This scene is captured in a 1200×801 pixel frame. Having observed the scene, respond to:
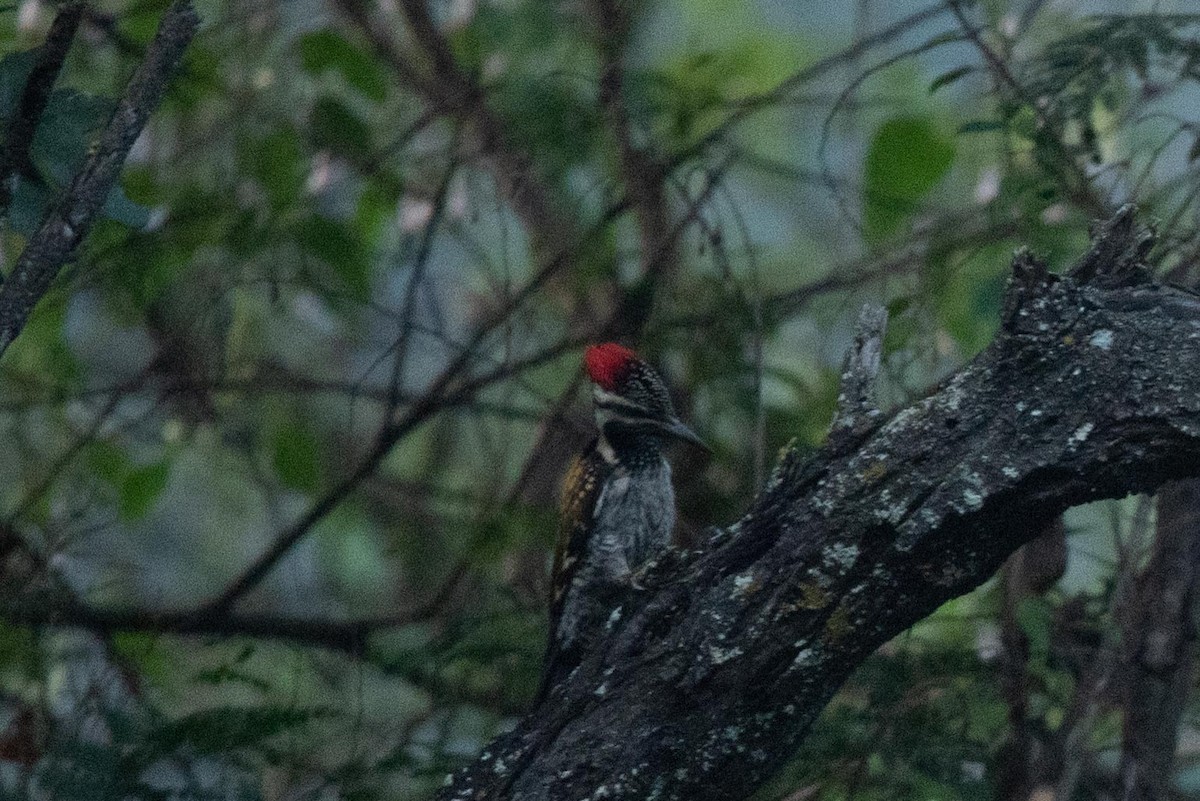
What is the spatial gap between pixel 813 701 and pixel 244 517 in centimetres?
548

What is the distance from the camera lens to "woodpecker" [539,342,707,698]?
394 centimetres

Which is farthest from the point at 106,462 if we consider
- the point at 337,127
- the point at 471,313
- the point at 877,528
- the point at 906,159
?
the point at 877,528

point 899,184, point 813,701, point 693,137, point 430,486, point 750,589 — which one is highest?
point 693,137

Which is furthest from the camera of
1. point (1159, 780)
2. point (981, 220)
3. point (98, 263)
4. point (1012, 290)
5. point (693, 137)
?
point (693, 137)

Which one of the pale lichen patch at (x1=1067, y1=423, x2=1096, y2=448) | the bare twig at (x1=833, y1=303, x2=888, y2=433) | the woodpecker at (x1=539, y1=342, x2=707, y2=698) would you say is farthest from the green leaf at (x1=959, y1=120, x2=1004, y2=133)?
the pale lichen patch at (x1=1067, y1=423, x2=1096, y2=448)

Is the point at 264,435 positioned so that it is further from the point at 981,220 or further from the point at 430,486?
the point at 981,220

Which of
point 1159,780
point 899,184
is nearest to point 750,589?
point 1159,780

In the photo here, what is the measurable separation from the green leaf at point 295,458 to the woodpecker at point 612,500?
1482 mm

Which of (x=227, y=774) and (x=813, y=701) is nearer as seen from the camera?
(x=813, y=701)

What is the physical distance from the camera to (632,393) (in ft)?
13.1

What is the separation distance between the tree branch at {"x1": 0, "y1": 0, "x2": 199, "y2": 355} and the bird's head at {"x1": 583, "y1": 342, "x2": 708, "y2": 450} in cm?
160

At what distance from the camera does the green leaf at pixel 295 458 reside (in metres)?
5.38

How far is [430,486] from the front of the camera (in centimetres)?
586

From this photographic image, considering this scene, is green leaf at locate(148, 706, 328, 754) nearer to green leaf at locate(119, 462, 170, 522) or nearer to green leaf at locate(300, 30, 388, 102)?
green leaf at locate(119, 462, 170, 522)
